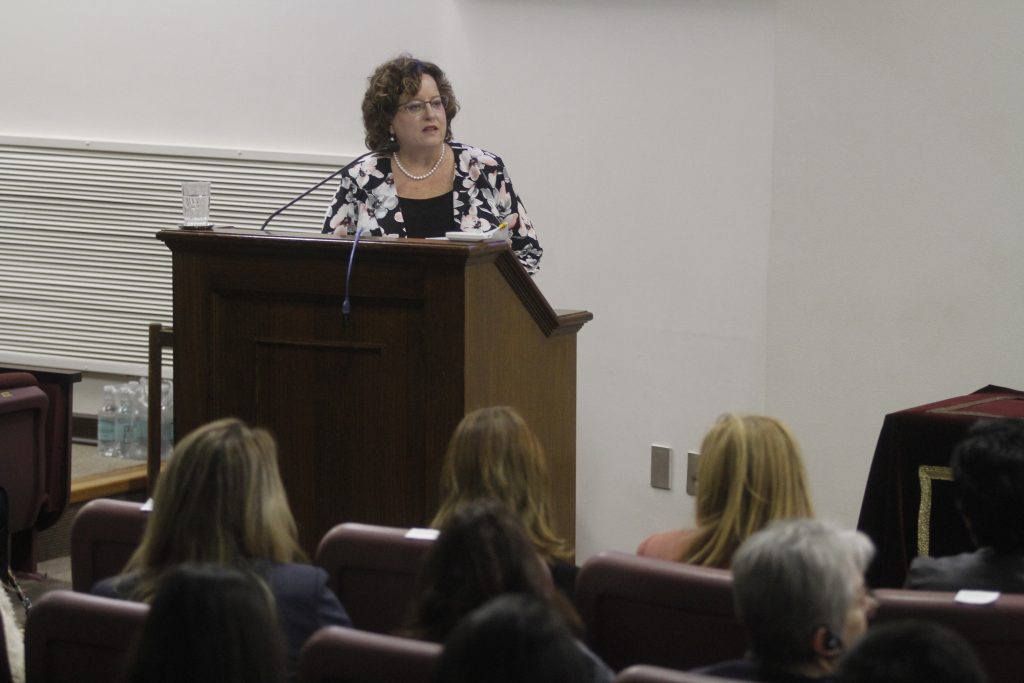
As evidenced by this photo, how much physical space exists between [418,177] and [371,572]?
1.88 meters

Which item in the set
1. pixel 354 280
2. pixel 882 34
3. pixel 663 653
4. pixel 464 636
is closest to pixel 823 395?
pixel 882 34

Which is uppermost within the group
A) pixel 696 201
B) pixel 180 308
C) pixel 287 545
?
pixel 696 201

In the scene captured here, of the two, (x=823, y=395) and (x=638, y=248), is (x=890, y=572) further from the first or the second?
(x=638, y=248)

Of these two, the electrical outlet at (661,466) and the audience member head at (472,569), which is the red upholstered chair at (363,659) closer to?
the audience member head at (472,569)

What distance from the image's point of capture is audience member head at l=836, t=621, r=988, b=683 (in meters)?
1.52

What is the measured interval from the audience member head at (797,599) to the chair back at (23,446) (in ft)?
11.1

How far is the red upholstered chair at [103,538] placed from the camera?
282 cm

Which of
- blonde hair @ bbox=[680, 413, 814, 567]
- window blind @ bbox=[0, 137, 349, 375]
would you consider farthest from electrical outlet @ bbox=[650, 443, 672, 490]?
blonde hair @ bbox=[680, 413, 814, 567]

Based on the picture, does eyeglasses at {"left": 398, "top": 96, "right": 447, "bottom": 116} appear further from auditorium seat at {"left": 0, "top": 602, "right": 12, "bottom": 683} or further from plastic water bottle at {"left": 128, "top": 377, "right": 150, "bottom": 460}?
plastic water bottle at {"left": 128, "top": 377, "right": 150, "bottom": 460}

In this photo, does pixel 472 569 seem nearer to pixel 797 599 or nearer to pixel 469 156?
pixel 797 599

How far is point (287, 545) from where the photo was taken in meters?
2.36

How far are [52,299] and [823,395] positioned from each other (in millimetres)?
3807

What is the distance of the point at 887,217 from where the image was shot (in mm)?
4660

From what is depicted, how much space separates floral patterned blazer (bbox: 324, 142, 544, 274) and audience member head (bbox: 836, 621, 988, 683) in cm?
273
